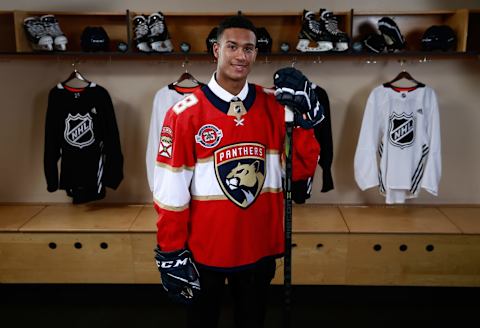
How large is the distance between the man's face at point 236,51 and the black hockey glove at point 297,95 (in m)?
0.11

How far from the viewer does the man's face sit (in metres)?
1.32

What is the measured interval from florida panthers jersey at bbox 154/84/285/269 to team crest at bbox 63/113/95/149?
1.33 metres

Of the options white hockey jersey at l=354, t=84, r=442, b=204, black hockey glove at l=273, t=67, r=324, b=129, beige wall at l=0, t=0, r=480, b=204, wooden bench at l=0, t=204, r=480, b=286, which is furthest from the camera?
beige wall at l=0, t=0, r=480, b=204

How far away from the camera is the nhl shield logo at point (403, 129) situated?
254 cm

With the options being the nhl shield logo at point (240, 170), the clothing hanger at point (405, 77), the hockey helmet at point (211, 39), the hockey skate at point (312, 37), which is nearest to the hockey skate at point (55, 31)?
the hockey helmet at point (211, 39)

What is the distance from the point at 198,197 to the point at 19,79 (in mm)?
1933

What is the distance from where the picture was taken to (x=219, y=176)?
139cm

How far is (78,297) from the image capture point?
2596mm

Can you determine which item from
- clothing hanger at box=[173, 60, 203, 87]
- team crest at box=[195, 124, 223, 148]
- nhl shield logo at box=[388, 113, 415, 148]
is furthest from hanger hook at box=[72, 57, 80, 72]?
nhl shield logo at box=[388, 113, 415, 148]

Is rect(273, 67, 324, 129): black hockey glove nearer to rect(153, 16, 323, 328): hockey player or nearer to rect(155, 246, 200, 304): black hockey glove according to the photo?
rect(153, 16, 323, 328): hockey player

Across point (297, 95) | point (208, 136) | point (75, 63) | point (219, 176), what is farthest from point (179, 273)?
point (75, 63)

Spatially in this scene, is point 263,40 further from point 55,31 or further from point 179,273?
point 179,273

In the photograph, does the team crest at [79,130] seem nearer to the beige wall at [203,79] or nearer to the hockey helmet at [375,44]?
the beige wall at [203,79]

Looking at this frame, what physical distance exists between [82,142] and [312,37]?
1.44 m
